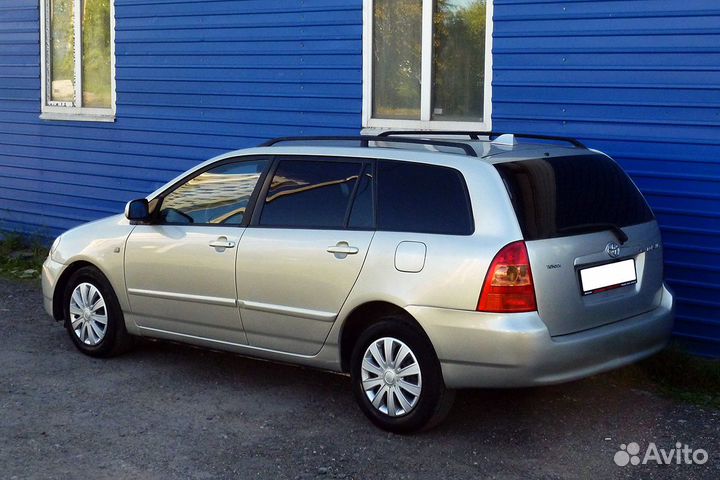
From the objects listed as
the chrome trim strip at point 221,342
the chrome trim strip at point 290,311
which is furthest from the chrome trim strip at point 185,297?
the chrome trim strip at point 221,342

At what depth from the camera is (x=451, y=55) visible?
9234 millimetres

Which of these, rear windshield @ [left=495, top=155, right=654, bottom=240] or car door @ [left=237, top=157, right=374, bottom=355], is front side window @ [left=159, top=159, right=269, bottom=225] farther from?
rear windshield @ [left=495, top=155, right=654, bottom=240]

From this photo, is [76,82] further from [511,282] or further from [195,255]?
[511,282]

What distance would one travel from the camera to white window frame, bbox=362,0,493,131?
881 cm

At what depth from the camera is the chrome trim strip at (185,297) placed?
6.91 m

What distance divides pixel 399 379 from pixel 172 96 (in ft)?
20.2

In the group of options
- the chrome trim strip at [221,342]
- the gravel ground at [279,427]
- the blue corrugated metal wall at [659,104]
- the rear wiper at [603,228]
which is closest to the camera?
the gravel ground at [279,427]

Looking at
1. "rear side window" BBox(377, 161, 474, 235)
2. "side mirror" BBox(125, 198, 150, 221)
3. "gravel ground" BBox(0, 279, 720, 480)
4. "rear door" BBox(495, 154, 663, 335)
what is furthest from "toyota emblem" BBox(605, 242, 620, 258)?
"side mirror" BBox(125, 198, 150, 221)

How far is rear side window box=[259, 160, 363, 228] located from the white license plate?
1413 mm

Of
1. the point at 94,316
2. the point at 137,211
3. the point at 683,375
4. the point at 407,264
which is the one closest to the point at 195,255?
the point at 137,211

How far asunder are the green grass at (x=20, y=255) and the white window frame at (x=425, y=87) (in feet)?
13.3

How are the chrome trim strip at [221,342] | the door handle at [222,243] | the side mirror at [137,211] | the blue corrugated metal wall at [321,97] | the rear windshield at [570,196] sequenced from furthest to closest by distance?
the blue corrugated metal wall at [321,97] → the side mirror at [137,211] → the door handle at [222,243] → the chrome trim strip at [221,342] → the rear windshield at [570,196]

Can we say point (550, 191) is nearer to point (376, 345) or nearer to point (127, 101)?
point (376, 345)

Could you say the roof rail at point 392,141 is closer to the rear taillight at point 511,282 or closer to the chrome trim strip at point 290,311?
the rear taillight at point 511,282
